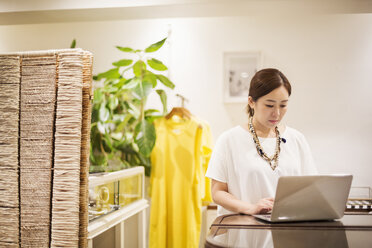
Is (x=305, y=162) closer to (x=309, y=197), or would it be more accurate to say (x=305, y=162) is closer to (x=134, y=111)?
(x=309, y=197)

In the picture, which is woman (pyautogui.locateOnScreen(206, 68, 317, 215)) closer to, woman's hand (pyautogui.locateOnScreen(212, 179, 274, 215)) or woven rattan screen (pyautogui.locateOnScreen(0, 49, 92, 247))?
woman's hand (pyautogui.locateOnScreen(212, 179, 274, 215))

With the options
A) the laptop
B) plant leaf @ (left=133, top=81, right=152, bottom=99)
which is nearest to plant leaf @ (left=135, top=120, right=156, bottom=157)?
plant leaf @ (left=133, top=81, right=152, bottom=99)

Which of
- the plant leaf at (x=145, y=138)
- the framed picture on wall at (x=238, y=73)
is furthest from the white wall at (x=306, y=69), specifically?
the plant leaf at (x=145, y=138)

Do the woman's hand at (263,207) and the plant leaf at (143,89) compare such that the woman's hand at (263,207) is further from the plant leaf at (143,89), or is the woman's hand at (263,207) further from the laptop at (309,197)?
the plant leaf at (143,89)

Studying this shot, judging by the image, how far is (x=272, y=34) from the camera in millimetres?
3275

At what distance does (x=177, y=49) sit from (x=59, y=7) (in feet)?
4.17

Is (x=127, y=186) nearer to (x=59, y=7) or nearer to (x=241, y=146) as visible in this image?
(x=241, y=146)

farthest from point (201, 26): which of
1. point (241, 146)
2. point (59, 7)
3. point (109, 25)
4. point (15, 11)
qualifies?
point (241, 146)

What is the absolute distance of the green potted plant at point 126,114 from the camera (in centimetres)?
288

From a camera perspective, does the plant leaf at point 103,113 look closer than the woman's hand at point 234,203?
No

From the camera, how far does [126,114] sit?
317 centimetres

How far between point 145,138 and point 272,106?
52.8 inches

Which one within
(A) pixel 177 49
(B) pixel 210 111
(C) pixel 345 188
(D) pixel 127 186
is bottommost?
(D) pixel 127 186

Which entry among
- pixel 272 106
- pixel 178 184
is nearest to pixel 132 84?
pixel 178 184
